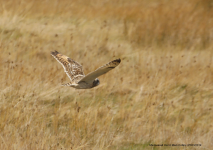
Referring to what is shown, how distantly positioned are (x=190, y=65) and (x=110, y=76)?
7.61 ft

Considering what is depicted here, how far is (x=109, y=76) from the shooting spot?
304 inches

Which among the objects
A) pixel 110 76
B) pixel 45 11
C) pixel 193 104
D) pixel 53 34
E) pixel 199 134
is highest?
pixel 45 11

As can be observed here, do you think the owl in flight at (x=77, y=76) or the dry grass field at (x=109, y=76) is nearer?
the owl in flight at (x=77, y=76)

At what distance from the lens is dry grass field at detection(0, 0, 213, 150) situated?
5.29 m

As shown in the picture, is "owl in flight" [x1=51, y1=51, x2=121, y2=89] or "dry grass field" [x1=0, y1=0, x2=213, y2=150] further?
"dry grass field" [x1=0, y1=0, x2=213, y2=150]

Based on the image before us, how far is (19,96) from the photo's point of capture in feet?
18.9

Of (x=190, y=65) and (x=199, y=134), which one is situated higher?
(x=190, y=65)

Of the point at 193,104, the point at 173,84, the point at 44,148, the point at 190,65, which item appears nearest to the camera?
the point at 44,148

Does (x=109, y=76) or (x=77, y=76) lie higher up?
(x=109, y=76)

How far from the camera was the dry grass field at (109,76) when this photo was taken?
5.29 metres

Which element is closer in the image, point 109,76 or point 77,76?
point 77,76

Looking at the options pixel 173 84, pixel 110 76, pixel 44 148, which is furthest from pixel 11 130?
pixel 173 84

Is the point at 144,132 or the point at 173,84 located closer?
the point at 144,132

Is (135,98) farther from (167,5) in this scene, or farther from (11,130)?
(167,5)
